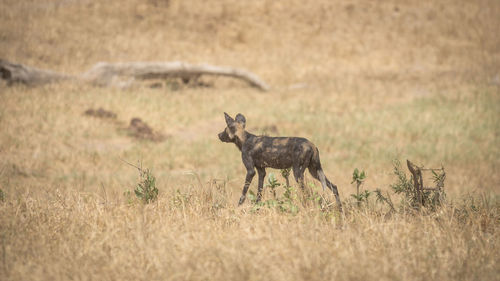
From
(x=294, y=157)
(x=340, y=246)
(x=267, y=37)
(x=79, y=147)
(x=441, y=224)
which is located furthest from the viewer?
(x=267, y=37)

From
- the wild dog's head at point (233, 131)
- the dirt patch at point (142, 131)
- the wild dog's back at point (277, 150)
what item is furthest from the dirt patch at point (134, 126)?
the wild dog's back at point (277, 150)

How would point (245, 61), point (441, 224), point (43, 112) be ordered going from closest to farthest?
1. point (441, 224)
2. point (43, 112)
3. point (245, 61)

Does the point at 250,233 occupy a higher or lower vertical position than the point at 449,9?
lower

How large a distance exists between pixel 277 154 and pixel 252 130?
379 inches

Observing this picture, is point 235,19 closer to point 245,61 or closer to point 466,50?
point 245,61

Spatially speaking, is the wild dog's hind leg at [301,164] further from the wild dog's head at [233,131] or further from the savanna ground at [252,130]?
the wild dog's head at [233,131]

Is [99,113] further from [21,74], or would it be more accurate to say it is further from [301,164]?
[301,164]

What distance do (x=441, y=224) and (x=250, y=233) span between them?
5.77ft

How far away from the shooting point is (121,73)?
18109 millimetres

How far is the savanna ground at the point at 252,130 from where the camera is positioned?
338cm

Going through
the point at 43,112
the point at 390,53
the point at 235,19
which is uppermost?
the point at 235,19

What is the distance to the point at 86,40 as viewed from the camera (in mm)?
22125

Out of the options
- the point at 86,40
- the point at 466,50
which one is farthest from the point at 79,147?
the point at 466,50

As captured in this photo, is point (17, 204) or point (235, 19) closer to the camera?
point (17, 204)
